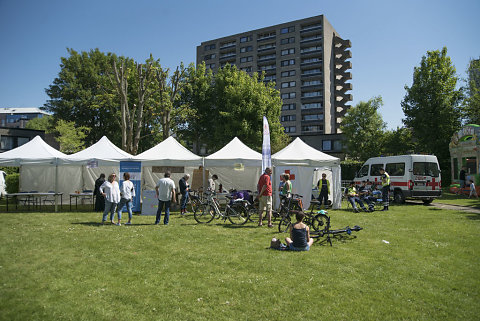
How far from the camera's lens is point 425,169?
15180 millimetres

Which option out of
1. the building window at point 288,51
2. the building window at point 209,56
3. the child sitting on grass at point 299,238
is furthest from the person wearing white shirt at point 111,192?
the building window at point 209,56

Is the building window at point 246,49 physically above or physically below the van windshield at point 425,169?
above

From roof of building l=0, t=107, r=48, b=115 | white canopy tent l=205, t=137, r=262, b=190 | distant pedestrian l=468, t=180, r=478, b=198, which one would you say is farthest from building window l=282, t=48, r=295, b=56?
roof of building l=0, t=107, r=48, b=115

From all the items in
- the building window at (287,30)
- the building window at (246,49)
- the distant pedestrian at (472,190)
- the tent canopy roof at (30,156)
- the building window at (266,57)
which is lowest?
the distant pedestrian at (472,190)

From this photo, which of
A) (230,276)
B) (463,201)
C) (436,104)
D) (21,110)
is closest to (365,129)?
(436,104)

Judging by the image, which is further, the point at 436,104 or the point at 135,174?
the point at 436,104

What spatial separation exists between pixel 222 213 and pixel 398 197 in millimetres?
10484

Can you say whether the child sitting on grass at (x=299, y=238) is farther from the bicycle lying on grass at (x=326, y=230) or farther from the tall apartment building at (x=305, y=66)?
the tall apartment building at (x=305, y=66)

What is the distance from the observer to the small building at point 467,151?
20766 mm

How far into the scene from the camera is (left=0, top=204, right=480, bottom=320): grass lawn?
152 inches

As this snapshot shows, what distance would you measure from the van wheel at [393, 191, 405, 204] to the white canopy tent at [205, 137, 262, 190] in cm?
738

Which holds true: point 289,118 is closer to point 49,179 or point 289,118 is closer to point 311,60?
point 311,60

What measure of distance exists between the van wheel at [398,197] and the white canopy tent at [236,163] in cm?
738

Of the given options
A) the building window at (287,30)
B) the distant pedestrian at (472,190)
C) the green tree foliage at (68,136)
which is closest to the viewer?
the distant pedestrian at (472,190)
